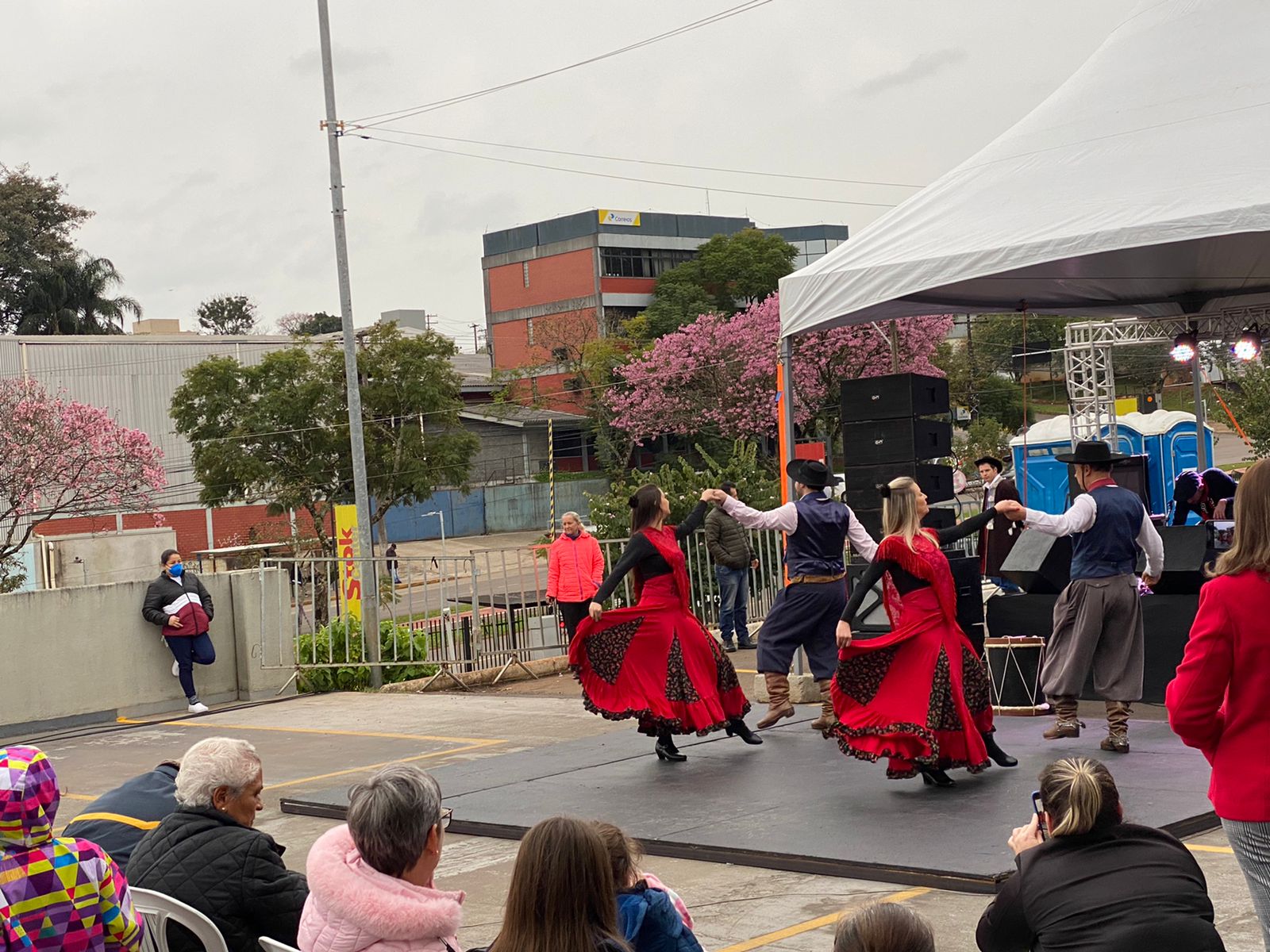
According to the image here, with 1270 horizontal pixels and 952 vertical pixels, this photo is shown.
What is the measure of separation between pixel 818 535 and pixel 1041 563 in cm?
231

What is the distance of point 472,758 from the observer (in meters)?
10.3

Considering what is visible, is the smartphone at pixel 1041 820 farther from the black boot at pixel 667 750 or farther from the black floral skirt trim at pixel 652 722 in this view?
the black boot at pixel 667 750

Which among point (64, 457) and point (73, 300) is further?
point (73, 300)

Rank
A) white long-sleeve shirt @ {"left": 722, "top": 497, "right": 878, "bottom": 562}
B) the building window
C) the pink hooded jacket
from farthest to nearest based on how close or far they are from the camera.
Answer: the building window → white long-sleeve shirt @ {"left": 722, "top": 497, "right": 878, "bottom": 562} → the pink hooded jacket

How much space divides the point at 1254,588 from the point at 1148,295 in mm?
11513

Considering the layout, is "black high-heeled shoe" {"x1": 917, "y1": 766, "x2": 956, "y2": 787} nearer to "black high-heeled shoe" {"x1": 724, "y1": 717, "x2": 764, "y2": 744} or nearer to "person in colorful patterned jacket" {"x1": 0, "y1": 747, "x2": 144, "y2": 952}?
"black high-heeled shoe" {"x1": 724, "y1": 717, "x2": 764, "y2": 744}

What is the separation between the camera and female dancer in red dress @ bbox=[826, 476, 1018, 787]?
24.3 feet

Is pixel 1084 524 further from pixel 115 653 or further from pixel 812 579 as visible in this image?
pixel 115 653

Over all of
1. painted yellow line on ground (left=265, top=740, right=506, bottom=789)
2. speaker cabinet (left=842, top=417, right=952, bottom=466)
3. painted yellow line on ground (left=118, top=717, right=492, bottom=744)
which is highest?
speaker cabinet (left=842, top=417, right=952, bottom=466)

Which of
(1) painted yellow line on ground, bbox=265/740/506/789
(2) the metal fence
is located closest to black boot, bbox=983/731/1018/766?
(1) painted yellow line on ground, bbox=265/740/506/789

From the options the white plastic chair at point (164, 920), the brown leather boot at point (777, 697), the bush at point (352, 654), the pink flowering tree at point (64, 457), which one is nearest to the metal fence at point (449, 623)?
the bush at point (352, 654)

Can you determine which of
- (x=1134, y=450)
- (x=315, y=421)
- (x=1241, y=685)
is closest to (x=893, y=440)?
(x=1241, y=685)

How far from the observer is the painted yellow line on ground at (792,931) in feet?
17.6

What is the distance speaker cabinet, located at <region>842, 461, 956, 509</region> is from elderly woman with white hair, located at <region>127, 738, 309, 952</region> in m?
7.54
